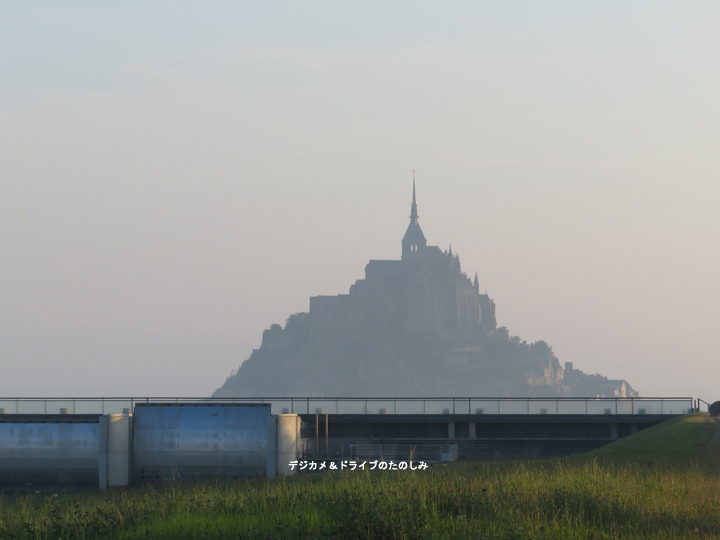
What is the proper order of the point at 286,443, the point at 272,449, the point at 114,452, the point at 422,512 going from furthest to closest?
1. the point at 286,443
2. the point at 272,449
3. the point at 114,452
4. the point at 422,512

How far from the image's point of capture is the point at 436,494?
881 inches

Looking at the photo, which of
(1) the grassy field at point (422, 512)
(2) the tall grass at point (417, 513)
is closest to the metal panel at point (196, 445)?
(1) the grassy field at point (422, 512)

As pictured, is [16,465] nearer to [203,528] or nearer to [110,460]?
[110,460]

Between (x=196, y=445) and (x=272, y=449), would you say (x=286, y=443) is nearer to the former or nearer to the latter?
(x=272, y=449)

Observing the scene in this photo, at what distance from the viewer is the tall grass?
1876 cm

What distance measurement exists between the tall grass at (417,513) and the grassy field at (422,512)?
31 millimetres

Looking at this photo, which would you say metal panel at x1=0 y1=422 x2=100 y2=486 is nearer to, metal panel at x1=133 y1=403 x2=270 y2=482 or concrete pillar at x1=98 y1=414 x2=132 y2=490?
concrete pillar at x1=98 y1=414 x2=132 y2=490

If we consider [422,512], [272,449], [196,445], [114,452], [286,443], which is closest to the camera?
[422,512]

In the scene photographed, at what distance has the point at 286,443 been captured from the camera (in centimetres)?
4778

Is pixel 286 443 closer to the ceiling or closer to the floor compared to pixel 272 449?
closer to the ceiling

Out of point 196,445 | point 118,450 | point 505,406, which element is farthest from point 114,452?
point 505,406

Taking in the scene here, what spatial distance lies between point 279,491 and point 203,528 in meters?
5.05

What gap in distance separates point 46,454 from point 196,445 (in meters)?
8.03

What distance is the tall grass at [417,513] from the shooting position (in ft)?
61.6
